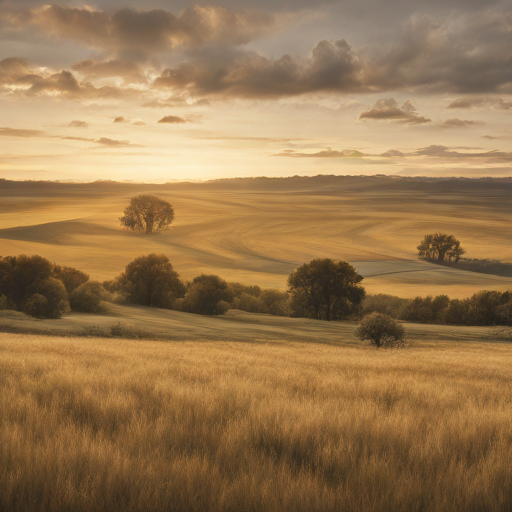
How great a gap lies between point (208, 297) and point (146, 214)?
63.1 m

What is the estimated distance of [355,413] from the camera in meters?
5.24

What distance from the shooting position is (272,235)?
10588cm

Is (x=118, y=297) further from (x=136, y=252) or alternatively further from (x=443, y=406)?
(x=443, y=406)

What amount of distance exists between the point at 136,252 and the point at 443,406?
81.6 meters

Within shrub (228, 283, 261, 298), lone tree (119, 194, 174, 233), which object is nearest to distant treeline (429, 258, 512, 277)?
shrub (228, 283, 261, 298)

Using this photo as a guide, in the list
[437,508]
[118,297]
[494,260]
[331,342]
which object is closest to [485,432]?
[437,508]

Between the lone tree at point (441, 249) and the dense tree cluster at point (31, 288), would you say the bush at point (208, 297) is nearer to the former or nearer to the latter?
the dense tree cluster at point (31, 288)

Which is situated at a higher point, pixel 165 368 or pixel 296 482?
pixel 296 482

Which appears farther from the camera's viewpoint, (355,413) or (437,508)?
(355,413)

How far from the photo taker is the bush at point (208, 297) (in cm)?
5166

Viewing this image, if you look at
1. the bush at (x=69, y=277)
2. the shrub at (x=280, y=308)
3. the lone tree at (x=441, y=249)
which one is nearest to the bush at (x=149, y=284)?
the bush at (x=69, y=277)

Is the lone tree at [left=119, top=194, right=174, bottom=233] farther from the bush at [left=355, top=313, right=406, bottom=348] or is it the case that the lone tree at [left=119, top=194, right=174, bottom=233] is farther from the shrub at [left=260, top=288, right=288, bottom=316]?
the bush at [left=355, top=313, right=406, bottom=348]

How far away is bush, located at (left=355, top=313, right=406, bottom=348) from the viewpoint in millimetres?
31500

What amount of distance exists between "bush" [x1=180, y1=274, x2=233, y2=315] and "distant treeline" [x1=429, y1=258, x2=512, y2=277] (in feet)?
169
